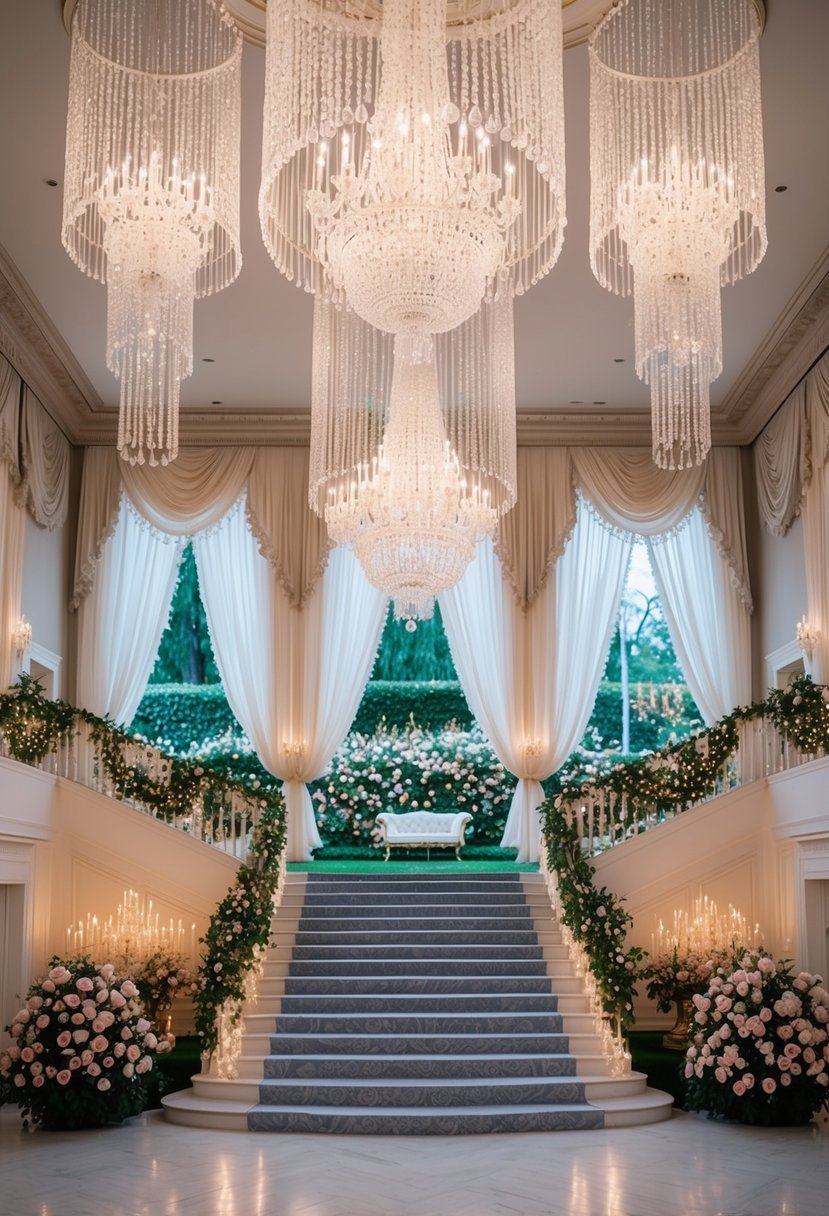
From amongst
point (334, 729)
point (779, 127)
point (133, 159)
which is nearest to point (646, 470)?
point (334, 729)

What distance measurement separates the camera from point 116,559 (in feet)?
51.7

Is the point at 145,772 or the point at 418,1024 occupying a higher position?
the point at 145,772

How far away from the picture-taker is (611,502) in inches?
619

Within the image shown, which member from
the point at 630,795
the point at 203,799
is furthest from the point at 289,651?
the point at 630,795

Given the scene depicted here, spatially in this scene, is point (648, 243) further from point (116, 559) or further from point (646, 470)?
point (116, 559)

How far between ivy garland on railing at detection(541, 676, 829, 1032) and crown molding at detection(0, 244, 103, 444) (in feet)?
22.9

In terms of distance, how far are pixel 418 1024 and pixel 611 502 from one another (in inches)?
291

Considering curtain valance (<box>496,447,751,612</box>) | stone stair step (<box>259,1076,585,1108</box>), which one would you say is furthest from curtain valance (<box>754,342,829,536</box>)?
stone stair step (<box>259,1076,585,1108</box>)

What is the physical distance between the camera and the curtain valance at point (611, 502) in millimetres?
15656

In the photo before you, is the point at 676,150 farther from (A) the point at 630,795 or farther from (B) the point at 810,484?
(A) the point at 630,795

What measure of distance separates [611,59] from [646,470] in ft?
27.4

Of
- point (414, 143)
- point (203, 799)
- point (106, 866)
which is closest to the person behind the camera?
point (414, 143)

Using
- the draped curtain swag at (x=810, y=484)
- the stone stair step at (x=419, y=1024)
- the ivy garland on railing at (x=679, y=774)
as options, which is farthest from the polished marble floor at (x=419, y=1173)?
the draped curtain swag at (x=810, y=484)

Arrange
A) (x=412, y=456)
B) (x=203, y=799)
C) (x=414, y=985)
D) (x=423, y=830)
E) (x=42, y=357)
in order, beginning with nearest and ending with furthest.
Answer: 1. (x=412, y=456)
2. (x=414, y=985)
3. (x=203, y=799)
4. (x=42, y=357)
5. (x=423, y=830)
